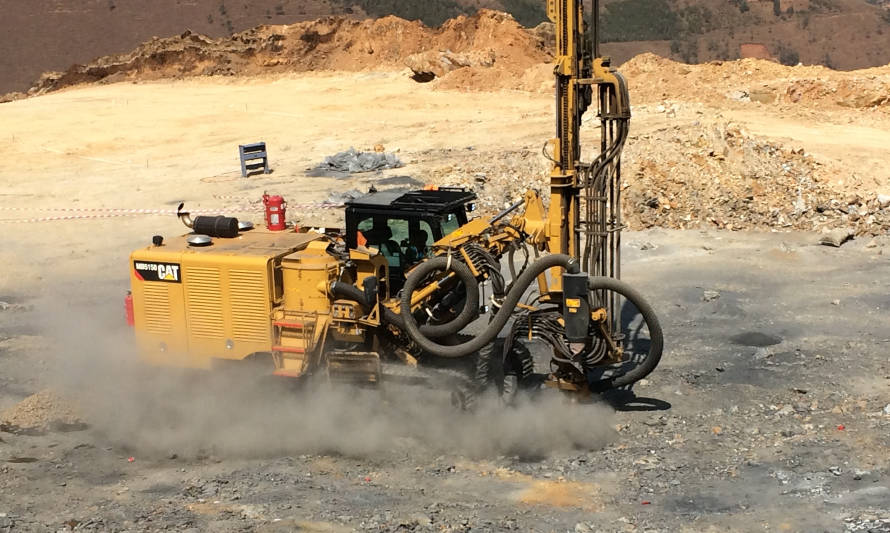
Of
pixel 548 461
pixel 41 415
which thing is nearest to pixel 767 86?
pixel 548 461

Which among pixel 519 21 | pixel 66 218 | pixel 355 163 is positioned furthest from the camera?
pixel 519 21

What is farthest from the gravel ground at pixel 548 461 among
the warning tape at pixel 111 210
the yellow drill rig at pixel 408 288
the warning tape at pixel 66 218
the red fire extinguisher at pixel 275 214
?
the warning tape at pixel 66 218

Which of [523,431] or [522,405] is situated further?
[522,405]

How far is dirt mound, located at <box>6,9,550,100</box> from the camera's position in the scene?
153ft

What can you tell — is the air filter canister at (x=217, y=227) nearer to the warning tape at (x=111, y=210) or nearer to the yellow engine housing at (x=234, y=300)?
the yellow engine housing at (x=234, y=300)

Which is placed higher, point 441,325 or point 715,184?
point 715,184

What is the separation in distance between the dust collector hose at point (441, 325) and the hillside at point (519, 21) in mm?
58529

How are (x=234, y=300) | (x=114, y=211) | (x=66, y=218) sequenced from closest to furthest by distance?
(x=234, y=300)
(x=66, y=218)
(x=114, y=211)

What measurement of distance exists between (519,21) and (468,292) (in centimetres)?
7431

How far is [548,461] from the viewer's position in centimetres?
1023

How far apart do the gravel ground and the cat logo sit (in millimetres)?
1453

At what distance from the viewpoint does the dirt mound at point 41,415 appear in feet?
38.2

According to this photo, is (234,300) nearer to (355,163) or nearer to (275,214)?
(275,214)

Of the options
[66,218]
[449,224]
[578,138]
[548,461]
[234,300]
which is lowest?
[548,461]
